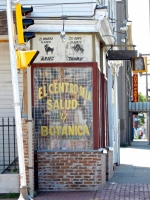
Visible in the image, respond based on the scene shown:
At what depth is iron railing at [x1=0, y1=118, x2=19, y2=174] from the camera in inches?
539

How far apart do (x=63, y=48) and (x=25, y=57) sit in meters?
2.99

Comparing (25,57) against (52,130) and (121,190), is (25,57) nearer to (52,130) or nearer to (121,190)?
(52,130)

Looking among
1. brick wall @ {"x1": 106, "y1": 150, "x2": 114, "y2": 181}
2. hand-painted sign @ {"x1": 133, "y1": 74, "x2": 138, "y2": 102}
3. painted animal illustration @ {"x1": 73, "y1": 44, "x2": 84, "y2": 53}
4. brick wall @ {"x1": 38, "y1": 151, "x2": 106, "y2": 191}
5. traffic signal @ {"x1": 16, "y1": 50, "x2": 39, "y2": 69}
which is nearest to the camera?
traffic signal @ {"x1": 16, "y1": 50, "x2": 39, "y2": 69}

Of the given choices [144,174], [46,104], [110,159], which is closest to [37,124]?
[46,104]

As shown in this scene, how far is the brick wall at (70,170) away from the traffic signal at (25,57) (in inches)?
132

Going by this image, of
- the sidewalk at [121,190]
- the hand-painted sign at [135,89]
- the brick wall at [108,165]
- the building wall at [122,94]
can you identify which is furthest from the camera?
the hand-painted sign at [135,89]

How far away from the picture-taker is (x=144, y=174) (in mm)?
17688

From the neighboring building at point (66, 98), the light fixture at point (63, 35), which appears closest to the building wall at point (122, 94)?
the neighboring building at point (66, 98)

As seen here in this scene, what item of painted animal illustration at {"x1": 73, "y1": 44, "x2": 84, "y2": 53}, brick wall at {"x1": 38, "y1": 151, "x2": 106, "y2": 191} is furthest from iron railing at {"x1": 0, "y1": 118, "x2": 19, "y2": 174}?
painted animal illustration at {"x1": 73, "y1": 44, "x2": 84, "y2": 53}

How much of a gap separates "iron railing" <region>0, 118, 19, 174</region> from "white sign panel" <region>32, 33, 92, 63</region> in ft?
5.85

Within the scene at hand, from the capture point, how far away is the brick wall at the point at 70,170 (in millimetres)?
13461

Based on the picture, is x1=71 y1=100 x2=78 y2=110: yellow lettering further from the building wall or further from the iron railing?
the building wall

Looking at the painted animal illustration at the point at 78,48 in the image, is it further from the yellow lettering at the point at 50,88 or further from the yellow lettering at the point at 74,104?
the yellow lettering at the point at 74,104

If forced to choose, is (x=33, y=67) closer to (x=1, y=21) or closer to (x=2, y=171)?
(x=1, y=21)
